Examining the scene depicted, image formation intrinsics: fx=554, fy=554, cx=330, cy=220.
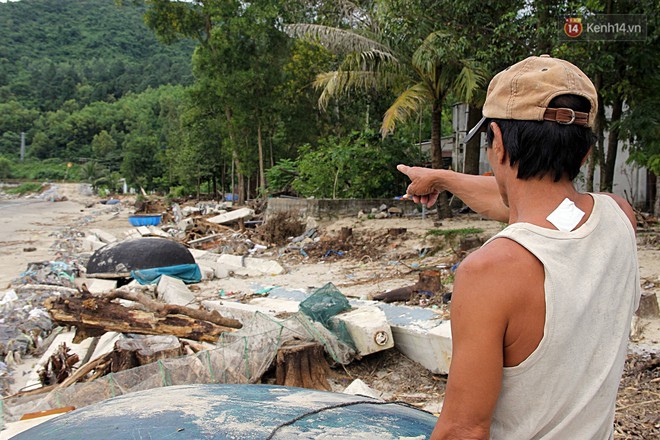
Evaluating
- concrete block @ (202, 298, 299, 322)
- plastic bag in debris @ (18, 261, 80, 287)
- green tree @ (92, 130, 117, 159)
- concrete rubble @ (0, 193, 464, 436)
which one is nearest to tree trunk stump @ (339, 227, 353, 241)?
concrete rubble @ (0, 193, 464, 436)

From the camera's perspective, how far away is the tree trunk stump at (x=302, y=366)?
16.6 ft

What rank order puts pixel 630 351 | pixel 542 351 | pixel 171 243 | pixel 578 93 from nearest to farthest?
pixel 542 351
pixel 578 93
pixel 630 351
pixel 171 243

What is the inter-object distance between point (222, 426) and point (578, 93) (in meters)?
1.45

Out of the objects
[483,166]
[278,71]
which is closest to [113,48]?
[278,71]

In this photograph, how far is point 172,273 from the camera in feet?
35.9

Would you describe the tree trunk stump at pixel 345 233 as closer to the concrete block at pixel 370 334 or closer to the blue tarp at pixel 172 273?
the blue tarp at pixel 172 273

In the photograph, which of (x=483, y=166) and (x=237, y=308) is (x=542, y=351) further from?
(x=483, y=166)

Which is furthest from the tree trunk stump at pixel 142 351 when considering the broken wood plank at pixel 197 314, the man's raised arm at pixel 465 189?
the man's raised arm at pixel 465 189

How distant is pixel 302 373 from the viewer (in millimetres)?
5137

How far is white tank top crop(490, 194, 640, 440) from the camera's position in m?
1.21

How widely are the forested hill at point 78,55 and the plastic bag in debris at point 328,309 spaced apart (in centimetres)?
10867

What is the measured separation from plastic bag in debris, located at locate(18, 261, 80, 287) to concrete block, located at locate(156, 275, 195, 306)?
2.59 meters

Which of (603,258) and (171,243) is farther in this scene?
(171,243)

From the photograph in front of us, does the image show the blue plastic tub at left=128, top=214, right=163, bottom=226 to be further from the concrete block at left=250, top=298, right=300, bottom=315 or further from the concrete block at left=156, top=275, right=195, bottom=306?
the concrete block at left=250, top=298, right=300, bottom=315
